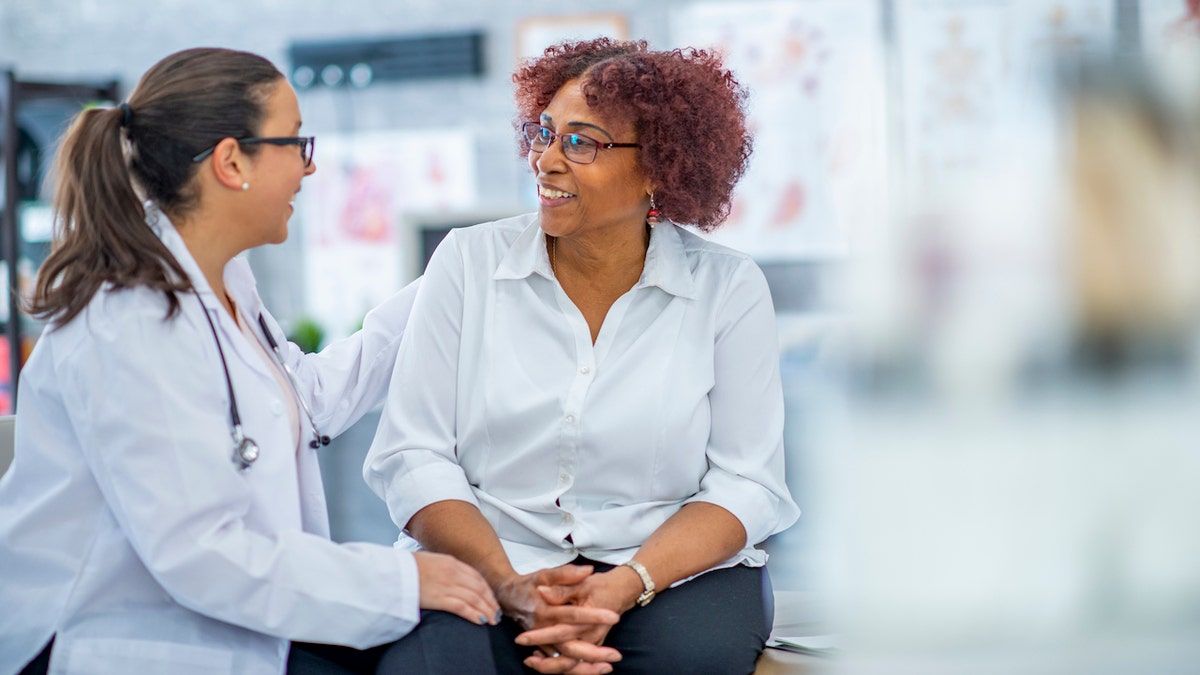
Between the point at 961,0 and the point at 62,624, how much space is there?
4.04 meters

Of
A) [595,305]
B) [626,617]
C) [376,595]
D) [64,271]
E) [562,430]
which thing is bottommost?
[626,617]

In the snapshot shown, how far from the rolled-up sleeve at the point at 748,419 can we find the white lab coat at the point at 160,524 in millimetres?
503

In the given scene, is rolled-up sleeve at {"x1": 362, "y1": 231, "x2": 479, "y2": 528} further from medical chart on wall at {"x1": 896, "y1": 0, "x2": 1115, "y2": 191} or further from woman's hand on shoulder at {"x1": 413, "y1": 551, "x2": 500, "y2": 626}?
medical chart on wall at {"x1": 896, "y1": 0, "x2": 1115, "y2": 191}

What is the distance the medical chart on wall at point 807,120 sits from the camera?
14.6ft

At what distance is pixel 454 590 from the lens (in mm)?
1355

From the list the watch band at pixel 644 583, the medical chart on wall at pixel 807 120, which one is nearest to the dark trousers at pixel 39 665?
the watch band at pixel 644 583

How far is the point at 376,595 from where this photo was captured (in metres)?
1.30

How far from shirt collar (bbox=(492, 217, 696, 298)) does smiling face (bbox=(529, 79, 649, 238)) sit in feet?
0.15

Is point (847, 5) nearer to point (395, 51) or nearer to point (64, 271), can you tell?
point (395, 51)

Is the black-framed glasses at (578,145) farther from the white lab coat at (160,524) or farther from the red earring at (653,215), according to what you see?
the white lab coat at (160,524)

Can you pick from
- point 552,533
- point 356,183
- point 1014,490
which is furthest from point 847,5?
point 1014,490

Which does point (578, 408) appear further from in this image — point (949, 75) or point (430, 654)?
point (949, 75)

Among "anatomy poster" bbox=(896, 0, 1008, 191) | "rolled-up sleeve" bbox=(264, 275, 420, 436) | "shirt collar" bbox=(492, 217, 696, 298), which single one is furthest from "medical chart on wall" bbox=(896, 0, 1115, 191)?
"rolled-up sleeve" bbox=(264, 275, 420, 436)

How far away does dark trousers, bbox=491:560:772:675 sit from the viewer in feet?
4.79
